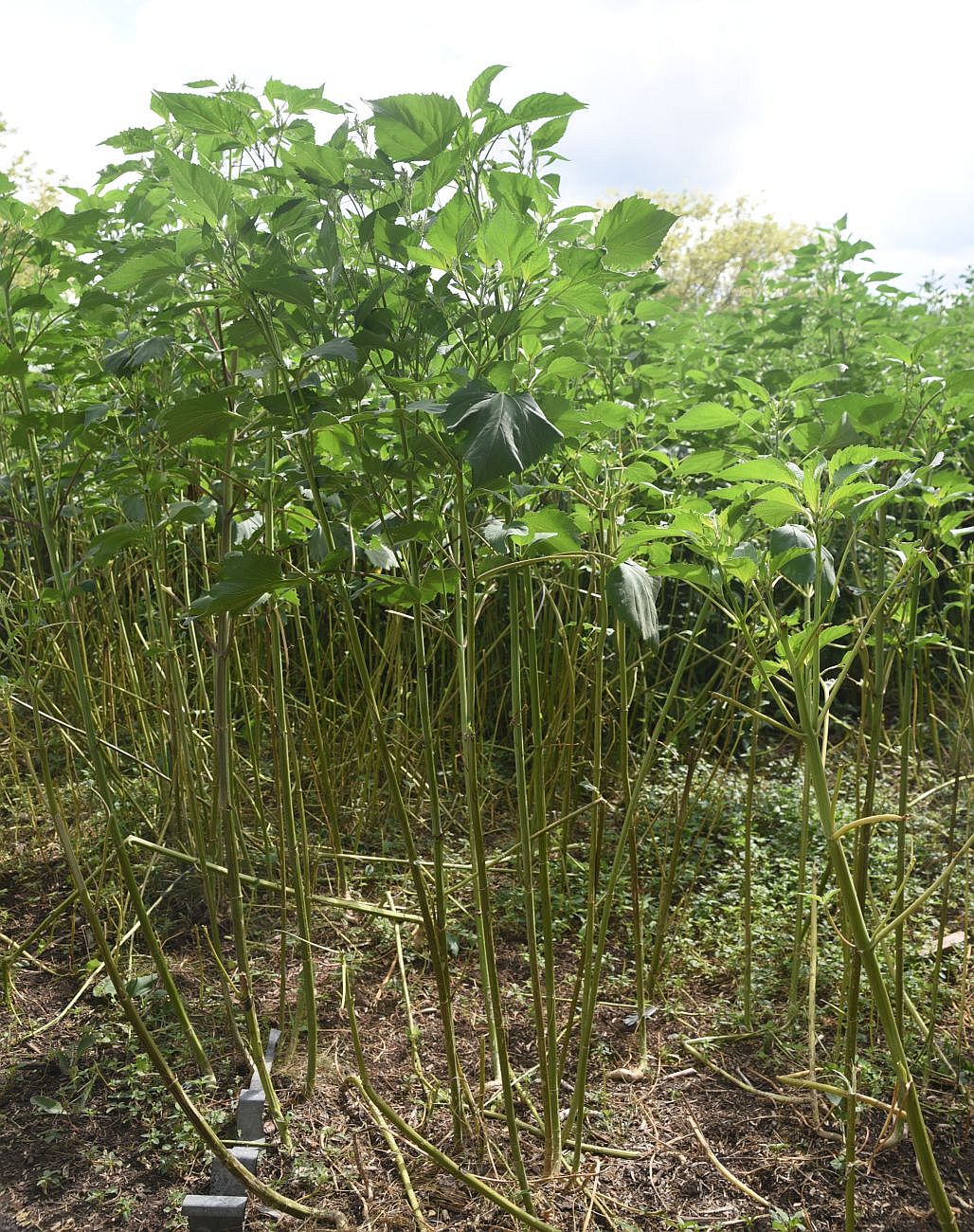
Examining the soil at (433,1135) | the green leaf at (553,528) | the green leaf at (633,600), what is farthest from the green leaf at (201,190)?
the soil at (433,1135)

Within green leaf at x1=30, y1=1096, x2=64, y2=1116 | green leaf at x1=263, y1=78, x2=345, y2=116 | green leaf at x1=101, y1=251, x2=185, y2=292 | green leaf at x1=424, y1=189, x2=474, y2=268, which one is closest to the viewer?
green leaf at x1=424, y1=189, x2=474, y2=268

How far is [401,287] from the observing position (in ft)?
4.26

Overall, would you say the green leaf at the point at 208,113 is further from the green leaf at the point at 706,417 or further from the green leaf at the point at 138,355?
the green leaf at the point at 706,417

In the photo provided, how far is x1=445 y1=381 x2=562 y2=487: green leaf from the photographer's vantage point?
100 centimetres

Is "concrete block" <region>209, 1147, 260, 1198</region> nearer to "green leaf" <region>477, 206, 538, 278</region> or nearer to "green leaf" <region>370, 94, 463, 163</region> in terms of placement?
"green leaf" <region>477, 206, 538, 278</region>

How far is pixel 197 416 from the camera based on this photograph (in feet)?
4.29

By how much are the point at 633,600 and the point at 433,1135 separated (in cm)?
119

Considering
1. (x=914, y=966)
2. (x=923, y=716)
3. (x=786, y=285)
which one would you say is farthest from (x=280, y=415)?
(x=923, y=716)

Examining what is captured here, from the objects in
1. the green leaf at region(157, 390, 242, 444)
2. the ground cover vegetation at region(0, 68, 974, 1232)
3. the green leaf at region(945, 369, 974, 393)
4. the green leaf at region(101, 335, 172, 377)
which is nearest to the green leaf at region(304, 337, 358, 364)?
the ground cover vegetation at region(0, 68, 974, 1232)

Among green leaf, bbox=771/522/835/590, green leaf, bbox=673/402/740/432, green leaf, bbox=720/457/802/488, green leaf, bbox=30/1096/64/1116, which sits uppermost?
green leaf, bbox=673/402/740/432

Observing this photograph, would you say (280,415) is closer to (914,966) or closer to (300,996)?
(300,996)

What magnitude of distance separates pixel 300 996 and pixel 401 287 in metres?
1.49

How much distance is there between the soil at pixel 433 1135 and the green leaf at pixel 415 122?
54.3 inches

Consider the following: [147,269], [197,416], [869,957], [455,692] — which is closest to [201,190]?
[147,269]
